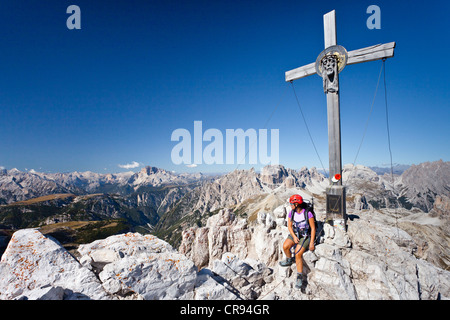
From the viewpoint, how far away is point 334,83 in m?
9.59

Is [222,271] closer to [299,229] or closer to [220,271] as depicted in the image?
[220,271]

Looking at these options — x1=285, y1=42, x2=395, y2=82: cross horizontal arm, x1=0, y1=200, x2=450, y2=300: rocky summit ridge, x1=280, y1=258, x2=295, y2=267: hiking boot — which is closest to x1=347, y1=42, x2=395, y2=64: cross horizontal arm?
x1=285, y1=42, x2=395, y2=82: cross horizontal arm

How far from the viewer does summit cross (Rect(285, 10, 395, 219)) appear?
9.35 metres

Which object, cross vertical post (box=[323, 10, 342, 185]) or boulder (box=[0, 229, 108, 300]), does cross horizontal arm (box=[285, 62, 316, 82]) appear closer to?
cross vertical post (box=[323, 10, 342, 185])

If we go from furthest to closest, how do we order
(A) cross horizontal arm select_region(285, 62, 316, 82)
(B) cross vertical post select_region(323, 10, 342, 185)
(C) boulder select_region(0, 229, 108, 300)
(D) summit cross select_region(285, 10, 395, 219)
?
(A) cross horizontal arm select_region(285, 62, 316, 82) < (B) cross vertical post select_region(323, 10, 342, 185) < (D) summit cross select_region(285, 10, 395, 219) < (C) boulder select_region(0, 229, 108, 300)

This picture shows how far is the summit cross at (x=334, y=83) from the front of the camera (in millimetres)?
9352

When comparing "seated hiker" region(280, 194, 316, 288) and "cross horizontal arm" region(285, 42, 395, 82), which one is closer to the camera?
"seated hiker" region(280, 194, 316, 288)

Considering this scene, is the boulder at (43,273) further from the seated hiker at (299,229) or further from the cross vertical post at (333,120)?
the cross vertical post at (333,120)

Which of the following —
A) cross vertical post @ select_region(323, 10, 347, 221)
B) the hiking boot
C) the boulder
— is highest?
cross vertical post @ select_region(323, 10, 347, 221)

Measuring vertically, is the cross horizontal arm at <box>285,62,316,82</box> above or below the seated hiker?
above

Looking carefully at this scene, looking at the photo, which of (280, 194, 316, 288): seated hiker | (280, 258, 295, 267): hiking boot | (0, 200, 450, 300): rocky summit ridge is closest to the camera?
(0, 200, 450, 300): rocky summit ridge

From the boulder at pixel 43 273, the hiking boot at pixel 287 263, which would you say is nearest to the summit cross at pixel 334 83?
the hiking boot at pixel 287 263

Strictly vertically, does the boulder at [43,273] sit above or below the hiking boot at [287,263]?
above

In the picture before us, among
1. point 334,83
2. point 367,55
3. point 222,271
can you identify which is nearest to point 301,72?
point 334,83
